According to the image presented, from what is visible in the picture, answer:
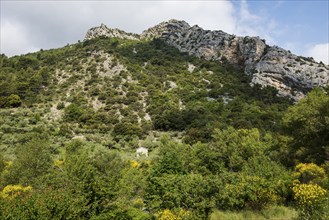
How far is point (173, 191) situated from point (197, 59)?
77.1 metres

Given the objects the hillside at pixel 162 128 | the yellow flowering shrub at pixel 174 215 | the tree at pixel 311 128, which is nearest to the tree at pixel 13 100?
the hillside at pixel 162 128

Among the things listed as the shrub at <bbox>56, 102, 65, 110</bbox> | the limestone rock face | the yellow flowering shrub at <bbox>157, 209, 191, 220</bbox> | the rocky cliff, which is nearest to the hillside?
the yellow flowering shrub at <bbox>157, 209, 191, 220</bbox>

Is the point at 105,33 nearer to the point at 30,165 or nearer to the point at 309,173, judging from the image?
the point at 30,165

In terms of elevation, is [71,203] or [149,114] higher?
[149,114]

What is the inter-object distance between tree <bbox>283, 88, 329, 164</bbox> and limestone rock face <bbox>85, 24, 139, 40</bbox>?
93153 mm

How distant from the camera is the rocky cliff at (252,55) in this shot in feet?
241

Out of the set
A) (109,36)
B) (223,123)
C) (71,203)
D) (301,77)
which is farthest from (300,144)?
(109,36)

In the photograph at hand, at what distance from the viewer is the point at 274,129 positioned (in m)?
46.1

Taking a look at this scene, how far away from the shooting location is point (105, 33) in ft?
353

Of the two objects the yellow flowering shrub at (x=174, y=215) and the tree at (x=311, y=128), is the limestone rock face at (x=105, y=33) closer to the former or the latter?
the tree at (x=311, y=128)

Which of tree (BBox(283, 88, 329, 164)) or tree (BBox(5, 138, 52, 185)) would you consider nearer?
tree (BBox(283, 88, 329, 164))

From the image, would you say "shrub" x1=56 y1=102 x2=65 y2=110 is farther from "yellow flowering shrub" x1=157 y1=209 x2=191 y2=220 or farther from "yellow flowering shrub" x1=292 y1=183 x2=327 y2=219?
"yellow flowering shrub" x1=292 y1=183 x2=327 y2=219

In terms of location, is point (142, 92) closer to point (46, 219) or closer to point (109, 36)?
point (109, 36)

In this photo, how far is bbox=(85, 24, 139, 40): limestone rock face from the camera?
107 metres
